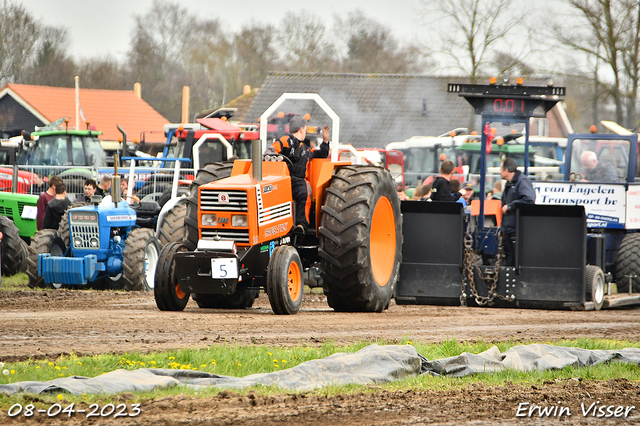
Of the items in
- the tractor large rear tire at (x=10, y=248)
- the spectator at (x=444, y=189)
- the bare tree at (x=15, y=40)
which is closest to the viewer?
the spectator at (x=444, y=189)

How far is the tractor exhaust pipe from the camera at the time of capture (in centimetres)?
850

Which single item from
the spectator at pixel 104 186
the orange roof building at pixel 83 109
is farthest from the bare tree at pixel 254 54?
the spectator at pixel 104 186

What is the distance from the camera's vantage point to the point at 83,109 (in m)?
52.2

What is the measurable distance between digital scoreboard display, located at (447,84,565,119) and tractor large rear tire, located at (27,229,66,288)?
6190mm

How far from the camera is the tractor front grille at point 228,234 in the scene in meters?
8.65

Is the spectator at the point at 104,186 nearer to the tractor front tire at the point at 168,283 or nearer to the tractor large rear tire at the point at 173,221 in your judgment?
the tractor large rear tire at the point at 173,221

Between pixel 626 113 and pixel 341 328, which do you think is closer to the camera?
pixel 341 328

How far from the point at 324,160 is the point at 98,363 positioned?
467 centimetres

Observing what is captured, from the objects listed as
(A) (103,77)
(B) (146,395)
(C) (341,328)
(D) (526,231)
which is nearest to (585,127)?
(A) (103,77)

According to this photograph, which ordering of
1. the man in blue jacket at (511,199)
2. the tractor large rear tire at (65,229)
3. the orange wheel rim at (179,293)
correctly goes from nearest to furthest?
the orange wheel rim at (179,293) < the man in blue jacket at (511,199) < the tractor large rear tire at (65,229)

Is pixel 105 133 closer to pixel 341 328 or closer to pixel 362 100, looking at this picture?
pixel 362 100

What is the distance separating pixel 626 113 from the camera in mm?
36500

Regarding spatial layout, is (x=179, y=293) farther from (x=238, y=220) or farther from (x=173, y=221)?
(x=173, y=221)

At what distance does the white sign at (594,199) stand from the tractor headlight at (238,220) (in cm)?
634
